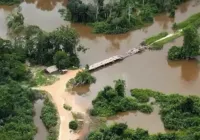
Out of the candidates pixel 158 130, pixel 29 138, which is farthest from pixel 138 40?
pixel 29 138

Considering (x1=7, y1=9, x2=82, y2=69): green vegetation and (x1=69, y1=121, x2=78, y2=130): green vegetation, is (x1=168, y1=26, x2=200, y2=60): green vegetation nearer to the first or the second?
(x1=7, y1=9, x2=82, y2=69): green vegetation

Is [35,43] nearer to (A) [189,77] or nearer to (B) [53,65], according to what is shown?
(B) [53,65]

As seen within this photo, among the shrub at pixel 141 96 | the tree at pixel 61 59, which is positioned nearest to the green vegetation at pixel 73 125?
the shrub at pixel 141 96

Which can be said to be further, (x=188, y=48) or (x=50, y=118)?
(x=188, y=48)

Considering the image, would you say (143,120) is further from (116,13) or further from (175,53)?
(116,13)

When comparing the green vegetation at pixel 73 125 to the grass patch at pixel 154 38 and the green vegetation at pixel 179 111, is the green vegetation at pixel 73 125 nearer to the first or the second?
the green vegetation at pixel 179 111

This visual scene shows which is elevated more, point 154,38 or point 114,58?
point 154,38

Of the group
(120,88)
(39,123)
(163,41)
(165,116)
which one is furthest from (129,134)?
(163,41)

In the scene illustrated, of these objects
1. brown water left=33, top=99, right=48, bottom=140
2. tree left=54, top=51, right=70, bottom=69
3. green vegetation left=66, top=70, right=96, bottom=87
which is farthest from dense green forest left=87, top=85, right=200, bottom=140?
tree left=54, top=51, right=70, bottom=69
